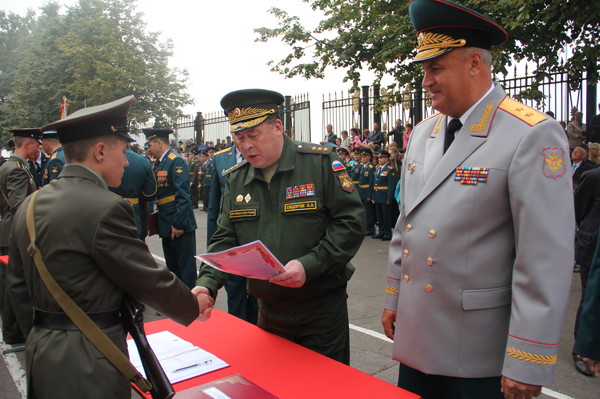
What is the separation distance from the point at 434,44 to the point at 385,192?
8.99 m

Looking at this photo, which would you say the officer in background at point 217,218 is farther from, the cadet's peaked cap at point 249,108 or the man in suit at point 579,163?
the man in suit at point 579,163

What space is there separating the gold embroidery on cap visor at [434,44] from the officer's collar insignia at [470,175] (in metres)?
0.46

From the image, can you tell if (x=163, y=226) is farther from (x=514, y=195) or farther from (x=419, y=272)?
(x=514, y=195)

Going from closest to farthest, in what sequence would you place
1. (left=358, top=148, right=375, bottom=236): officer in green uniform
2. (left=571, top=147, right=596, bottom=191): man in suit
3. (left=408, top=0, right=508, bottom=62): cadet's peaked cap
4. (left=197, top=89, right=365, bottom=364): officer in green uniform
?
(left=408, top=0, right=508, bottom=62): cadet's peaked cap < (left=197, top=89, right=365, bottom=364): officer in green uniform < (left=571, top=147, right=596, bottom=191): man in suit < (left=358, top=148, right=375, bottom=236): officer in green uniform

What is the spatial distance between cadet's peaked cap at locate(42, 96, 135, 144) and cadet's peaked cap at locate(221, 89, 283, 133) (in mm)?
727

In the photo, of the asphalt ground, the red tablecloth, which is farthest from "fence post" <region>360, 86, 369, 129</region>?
the red tablecloth

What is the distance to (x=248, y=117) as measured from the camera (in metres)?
2.55

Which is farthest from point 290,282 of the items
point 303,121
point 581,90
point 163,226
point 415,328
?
point 303,121

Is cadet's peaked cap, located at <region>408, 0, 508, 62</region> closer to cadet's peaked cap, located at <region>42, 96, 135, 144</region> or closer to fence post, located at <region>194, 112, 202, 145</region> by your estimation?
cadet's peaked cap, located at <region>42, 96, 135, 144</region>

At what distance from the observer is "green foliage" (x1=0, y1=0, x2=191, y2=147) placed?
92.2 ft

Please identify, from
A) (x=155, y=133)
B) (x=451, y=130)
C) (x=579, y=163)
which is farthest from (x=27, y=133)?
(x=579, y=163)

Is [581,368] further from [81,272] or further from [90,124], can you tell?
[90,124]

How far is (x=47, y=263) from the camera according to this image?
Answer: 5.56ft

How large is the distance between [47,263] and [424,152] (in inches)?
61.9
